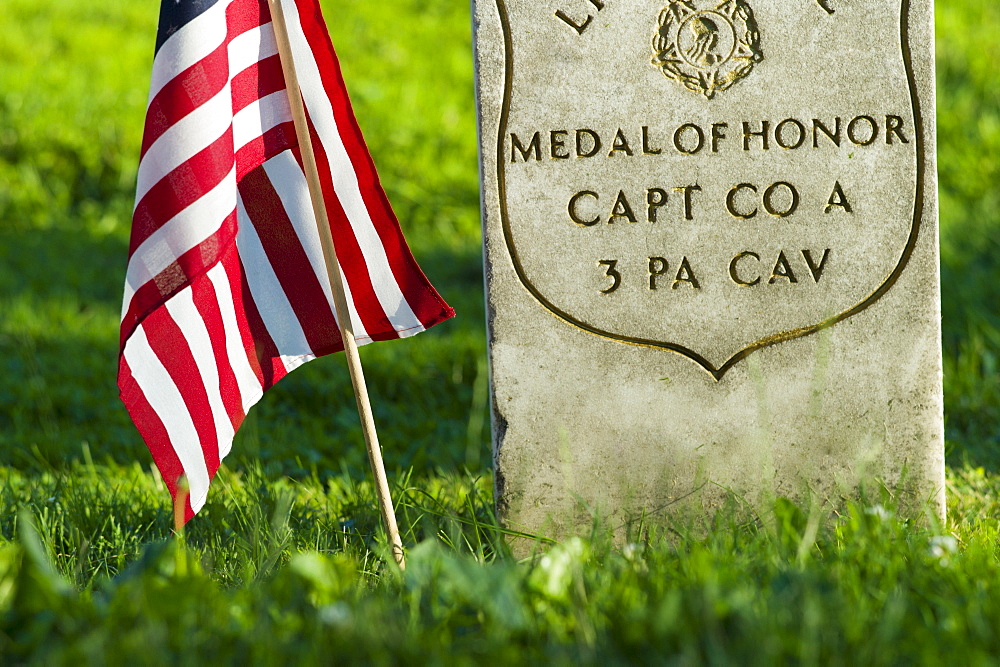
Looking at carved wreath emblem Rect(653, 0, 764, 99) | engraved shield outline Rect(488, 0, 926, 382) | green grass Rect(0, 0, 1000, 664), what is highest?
carved wreath emblem Rect(653, 0, 764, 99)

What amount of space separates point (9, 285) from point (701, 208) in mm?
4337

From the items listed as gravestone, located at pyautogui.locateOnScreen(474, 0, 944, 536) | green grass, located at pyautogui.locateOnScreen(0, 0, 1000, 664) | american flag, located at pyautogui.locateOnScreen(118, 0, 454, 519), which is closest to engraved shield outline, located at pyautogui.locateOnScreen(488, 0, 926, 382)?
gravestone, located at pyautogui.locateOnScreen(474, 0, 944, 536)

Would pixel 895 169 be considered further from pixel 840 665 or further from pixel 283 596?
pixel 283 596

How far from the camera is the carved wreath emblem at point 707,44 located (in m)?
2.51

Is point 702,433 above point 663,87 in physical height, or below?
below

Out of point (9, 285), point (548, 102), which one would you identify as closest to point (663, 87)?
point (548, 102)

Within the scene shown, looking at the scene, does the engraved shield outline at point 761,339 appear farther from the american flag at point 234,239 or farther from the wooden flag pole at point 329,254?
the wooden flag pole at point 329,254

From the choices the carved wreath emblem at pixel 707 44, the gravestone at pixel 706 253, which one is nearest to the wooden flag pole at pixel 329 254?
the gravestone at pixel 706 253

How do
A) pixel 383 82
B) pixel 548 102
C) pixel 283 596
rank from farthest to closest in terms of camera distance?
pixel 383 82, pixel 548 102, pixel 283 596

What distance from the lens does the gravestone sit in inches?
98.5

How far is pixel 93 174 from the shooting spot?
6840mm

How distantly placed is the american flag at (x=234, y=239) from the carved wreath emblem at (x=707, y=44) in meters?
0.85

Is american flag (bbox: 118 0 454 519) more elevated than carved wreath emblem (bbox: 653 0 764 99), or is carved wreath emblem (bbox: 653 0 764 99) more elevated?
carved wreath emblem (bbox: 653 0 764 99)

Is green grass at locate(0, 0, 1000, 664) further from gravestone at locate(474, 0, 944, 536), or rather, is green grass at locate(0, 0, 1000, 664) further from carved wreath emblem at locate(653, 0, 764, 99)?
carved wreath emblem at locate(653, 0, 764, 99)
